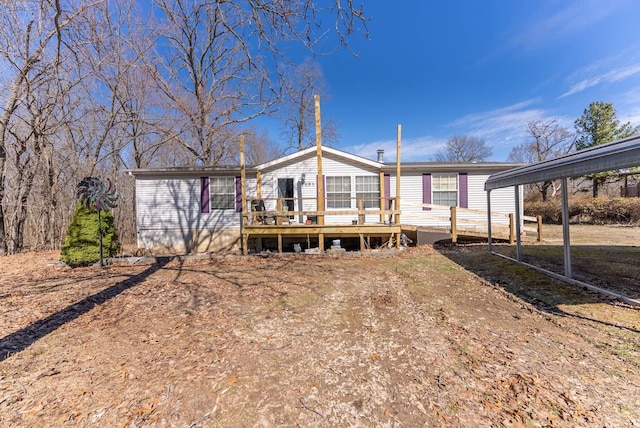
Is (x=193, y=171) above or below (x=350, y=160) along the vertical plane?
below

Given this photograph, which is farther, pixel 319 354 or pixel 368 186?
pixel 368 186

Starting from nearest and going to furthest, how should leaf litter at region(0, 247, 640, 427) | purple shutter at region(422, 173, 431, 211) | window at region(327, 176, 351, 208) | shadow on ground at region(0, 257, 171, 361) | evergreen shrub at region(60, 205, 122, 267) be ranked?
leaf litter at region(0, 247, 640, 427), shadow on ground at region(0, 257, 171, 361), evergreen shrub at region(60, 205, 122, 267), purple shutter at region(422, 173, 431, 211), window at region(327, 176, 351, 208)

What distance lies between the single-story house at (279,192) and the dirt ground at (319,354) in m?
5.37

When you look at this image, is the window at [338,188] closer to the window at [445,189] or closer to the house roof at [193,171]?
the house roof at [193,171]

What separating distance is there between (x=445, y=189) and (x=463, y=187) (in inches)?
26.4

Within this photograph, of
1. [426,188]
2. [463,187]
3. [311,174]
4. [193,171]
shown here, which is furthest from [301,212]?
[463,187]

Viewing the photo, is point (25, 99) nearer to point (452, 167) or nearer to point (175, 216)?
point (175, 216)

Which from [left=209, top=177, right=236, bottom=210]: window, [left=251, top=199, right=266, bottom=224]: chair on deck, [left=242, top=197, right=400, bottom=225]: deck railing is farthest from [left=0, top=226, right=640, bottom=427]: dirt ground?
[left=209, top=177, right=236, bottom=210]: window

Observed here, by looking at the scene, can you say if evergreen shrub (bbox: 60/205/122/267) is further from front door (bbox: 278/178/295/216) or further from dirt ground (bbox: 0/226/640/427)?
front door (bbox: 278/178/295/216)

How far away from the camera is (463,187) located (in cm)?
1087

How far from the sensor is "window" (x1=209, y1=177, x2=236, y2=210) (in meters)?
10.9

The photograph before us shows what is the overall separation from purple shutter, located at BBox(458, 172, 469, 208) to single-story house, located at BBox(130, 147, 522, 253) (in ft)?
0.12

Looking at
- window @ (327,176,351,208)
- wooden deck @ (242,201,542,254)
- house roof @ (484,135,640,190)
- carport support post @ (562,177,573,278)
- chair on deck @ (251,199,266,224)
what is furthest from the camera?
window @ (327,176,351,208)

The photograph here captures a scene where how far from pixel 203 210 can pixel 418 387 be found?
10.2m
